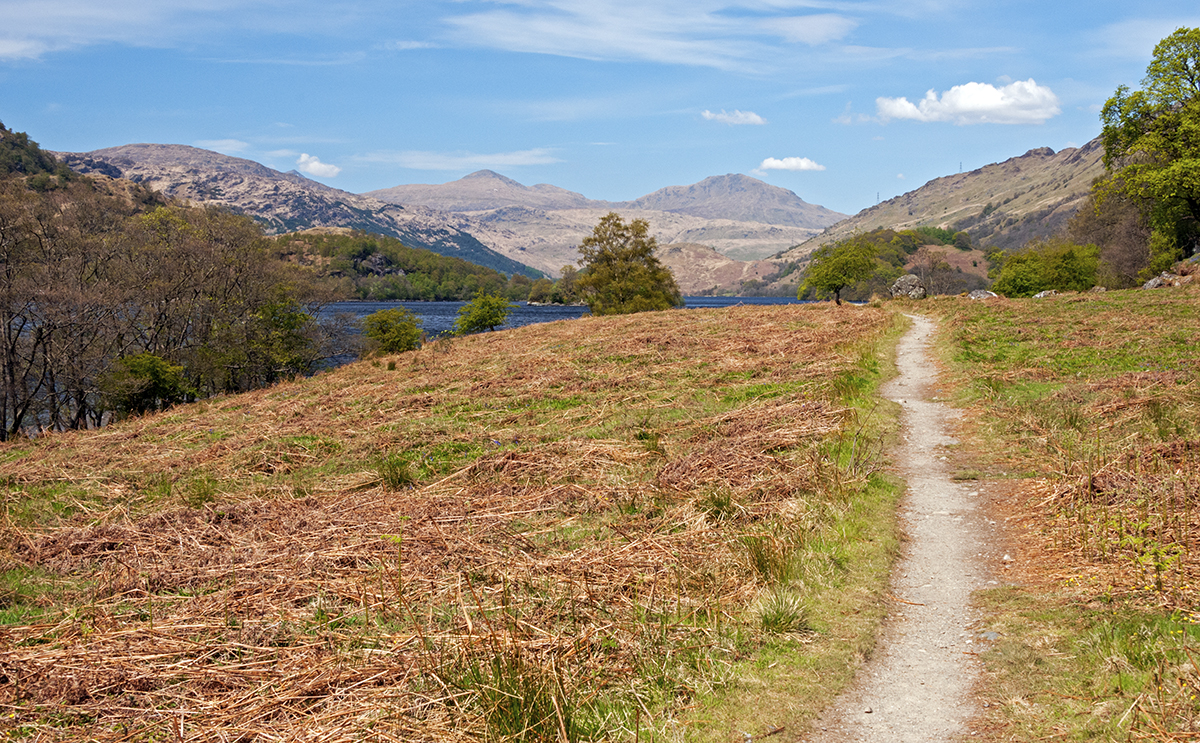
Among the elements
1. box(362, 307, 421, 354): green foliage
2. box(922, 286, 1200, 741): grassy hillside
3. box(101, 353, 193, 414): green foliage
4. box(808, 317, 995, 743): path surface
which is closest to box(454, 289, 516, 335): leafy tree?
box(362, 307, 421, 354): green foliage

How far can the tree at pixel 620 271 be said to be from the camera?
259 ft

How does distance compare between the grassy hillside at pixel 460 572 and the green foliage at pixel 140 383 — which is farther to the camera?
the green foliage at pixel 140 383

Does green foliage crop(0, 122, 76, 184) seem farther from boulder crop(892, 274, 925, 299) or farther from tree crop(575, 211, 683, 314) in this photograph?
boulder crop(892, 274, 925, 299)

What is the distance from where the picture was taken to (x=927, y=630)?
610 cm

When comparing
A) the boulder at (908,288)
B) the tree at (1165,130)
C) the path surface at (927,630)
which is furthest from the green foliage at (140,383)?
the tree at (1165,130)

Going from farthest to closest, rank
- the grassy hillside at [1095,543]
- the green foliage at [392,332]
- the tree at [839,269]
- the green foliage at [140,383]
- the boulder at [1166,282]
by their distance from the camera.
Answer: the tree at [839,269] < the green foliage at [392,332] < the boulder at [1166,282] < the green foliage at [140,383] < the grassy hillside at [1095,543]

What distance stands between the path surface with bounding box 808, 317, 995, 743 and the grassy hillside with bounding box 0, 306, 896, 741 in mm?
242

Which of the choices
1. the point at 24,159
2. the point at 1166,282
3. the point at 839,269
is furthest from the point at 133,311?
the point at 24,159

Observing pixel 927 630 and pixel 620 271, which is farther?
pixel 620 271

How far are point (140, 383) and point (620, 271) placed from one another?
2143 inches

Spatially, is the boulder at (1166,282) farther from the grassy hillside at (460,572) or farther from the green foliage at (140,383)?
the green foliage at (140,383)

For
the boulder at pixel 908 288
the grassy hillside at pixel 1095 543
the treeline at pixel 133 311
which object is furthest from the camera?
the boulder at pixel 908 288

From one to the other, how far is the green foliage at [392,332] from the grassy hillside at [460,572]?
34991mm

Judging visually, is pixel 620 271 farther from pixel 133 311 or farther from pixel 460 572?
pixel 460 572
